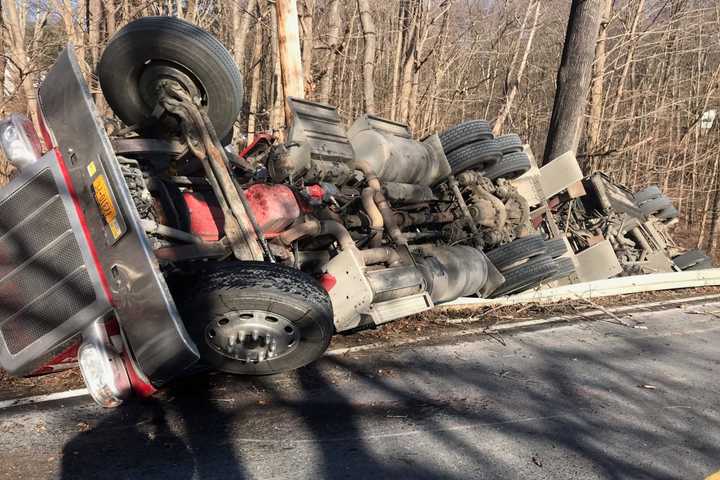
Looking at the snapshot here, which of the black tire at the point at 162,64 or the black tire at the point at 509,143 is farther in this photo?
the black tire at the point at 509,143

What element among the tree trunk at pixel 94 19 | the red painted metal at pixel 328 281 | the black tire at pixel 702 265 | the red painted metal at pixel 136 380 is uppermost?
the tree trunk at pixel 94 19

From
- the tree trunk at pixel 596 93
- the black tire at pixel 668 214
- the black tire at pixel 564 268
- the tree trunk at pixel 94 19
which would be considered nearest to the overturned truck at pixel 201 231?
the black tire at pixel 564 268

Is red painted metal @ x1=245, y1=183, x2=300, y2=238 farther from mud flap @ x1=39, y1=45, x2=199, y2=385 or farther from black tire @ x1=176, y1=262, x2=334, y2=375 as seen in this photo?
mud flap @ x1=39, y1=45, x2=199, y2=385

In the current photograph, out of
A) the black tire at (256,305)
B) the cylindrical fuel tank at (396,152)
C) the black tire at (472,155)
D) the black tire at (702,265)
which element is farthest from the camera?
the black tire at (702,265)

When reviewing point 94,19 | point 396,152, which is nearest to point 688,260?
point 396,152

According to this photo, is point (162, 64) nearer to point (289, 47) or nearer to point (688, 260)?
point (289, 47)

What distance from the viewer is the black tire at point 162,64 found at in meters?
3.88

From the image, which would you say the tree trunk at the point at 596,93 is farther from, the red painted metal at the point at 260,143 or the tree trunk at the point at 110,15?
the red painted metal at the point at 260,143

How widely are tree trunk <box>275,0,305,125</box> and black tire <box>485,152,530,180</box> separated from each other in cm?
263

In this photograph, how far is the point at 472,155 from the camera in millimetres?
6285

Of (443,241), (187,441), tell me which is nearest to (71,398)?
(187,441)

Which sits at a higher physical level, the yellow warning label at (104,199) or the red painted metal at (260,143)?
the red painted metal at (260,143)

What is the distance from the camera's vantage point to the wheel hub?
316 cm

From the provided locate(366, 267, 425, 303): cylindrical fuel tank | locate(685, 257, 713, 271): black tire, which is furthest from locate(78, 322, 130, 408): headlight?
locate(685, 257, 713, 271): black tire
